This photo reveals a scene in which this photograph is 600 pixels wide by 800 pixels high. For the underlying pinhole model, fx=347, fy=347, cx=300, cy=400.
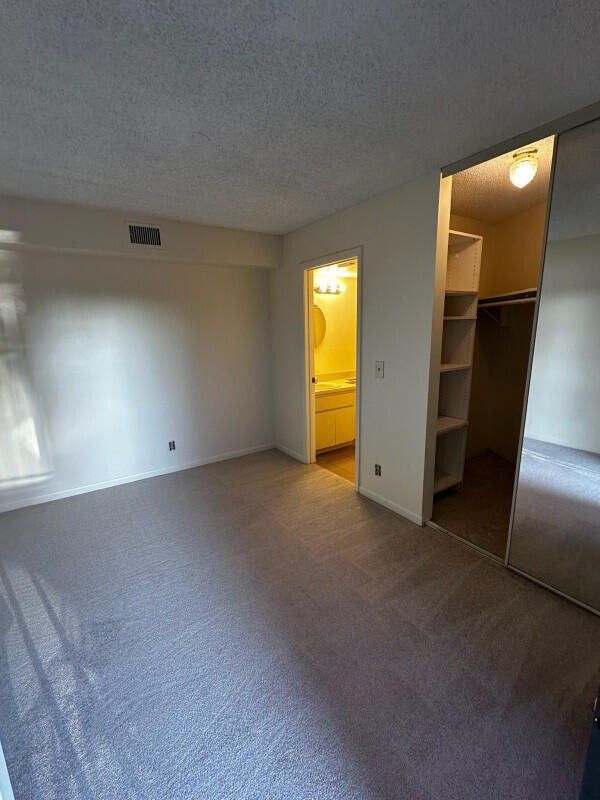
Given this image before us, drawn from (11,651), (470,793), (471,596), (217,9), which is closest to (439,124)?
(217,9)

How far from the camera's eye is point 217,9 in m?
1.09

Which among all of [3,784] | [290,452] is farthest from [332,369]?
[3,784]

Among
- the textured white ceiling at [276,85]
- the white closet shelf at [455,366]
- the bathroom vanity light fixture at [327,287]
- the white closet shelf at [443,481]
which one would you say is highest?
the textured white ceiling at [276,85]

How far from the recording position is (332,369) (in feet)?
16.4

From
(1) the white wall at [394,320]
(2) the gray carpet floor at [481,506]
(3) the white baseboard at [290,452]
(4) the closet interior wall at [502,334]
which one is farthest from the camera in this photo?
(3) the white baseboard at [290,452]

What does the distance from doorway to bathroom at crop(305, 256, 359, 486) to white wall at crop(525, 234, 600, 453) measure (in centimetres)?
199

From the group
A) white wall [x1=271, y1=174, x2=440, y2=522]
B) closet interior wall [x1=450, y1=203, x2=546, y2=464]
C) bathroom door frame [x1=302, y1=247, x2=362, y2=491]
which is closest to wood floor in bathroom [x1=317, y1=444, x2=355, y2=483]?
bathroom door frame [x1=302, y1=247, x2=362, y2=491]

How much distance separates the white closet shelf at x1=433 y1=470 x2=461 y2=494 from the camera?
3064 millimetres

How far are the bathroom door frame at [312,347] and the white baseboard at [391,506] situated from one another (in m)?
0.11

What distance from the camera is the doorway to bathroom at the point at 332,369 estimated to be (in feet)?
12.8

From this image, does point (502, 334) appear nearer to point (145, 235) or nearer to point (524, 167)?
point (524, 167)

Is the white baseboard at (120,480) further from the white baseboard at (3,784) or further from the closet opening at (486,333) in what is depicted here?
the white baseboard at (3,784)

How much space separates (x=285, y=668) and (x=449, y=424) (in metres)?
2.18

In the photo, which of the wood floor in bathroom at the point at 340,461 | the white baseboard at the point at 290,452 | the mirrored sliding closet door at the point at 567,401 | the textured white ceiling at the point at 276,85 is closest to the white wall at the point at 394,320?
the textured white ceiling at the point at 276,85
